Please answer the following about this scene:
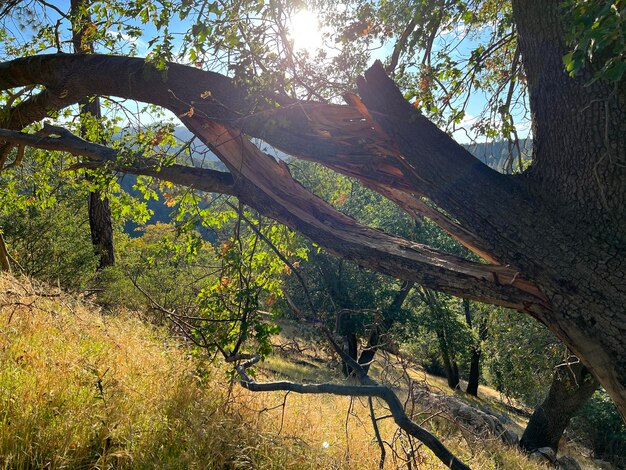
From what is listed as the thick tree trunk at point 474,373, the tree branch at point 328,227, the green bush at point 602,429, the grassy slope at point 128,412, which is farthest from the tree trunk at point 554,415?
the thick tree trunk at point 474,373

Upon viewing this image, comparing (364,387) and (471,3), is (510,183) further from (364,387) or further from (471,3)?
(471,3)

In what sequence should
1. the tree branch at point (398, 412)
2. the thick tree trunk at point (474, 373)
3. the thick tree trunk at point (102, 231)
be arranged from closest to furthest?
the tree branch at point (398, 412), the thick tree trunk at point (102, 231), the thick tree trunk at point (474, 373)

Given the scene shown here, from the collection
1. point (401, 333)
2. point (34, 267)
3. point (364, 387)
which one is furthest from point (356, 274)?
point (364, 387)

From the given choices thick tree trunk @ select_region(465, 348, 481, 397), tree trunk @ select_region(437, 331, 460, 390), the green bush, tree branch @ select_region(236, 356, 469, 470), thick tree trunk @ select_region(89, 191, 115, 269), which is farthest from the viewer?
thick tree trunk @ select_region(465, 348, 481, 397)

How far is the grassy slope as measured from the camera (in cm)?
259

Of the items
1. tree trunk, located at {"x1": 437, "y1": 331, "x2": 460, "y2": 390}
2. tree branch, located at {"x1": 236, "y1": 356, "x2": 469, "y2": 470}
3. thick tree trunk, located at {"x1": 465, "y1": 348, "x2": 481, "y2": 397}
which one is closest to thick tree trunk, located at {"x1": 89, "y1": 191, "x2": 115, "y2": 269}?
tree branch, located at {"x1": 236, "y1": 356, "x2": 469, "y2": 470}

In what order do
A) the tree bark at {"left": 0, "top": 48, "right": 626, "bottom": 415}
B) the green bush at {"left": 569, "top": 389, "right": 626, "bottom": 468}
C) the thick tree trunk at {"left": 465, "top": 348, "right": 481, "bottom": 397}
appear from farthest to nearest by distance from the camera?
1. the thick tree trunk at {"left": 465, "top": 348, "right": 481, "bottom": 397}
2. the green bush at {"left": 569, "top": 389, "right": 626, "bottom": 468}
3. the tree bark at {"left": 0, "top": 48, "right": 626, "bottom": 415}

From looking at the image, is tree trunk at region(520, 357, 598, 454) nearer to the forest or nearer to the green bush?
the forest

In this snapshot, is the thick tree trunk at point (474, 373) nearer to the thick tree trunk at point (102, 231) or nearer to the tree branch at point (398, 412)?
the thick tree trunk at point (102, 231)

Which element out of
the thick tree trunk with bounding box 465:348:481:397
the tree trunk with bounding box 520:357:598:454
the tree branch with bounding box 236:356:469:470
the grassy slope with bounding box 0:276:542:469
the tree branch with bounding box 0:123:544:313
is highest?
the tree branch with bounding box 0:123:544:313

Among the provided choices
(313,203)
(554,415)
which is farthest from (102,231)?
(554,415)

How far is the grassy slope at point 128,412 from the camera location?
259 centimetres

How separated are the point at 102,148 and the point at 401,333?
1433 centimetres

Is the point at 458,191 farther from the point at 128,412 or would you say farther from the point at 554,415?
the point at 554,415
